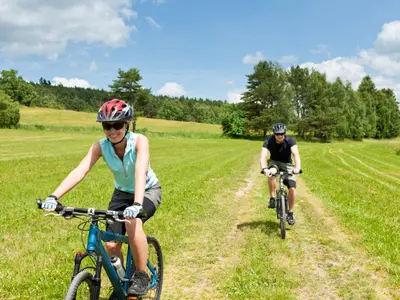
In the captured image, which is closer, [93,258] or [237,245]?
[93,258]

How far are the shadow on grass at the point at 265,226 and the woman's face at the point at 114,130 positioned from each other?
5488 mm

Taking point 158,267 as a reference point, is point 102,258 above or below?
above

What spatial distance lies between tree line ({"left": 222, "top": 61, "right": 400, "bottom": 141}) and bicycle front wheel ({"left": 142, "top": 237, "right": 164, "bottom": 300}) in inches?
2870

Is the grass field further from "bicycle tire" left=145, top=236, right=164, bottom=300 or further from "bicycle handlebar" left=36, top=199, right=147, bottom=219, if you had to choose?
"bicycle handlebar" left=36, top=199, right=147, bottom=219

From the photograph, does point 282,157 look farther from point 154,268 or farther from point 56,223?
point 56,223

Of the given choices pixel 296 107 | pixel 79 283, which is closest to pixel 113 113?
pixel 79 283

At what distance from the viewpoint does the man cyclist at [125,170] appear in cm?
368

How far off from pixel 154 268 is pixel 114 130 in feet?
7.43

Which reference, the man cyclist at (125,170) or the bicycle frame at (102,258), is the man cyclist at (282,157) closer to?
the man cyclist at (125,170)

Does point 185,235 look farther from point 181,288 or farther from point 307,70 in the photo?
point 307,70

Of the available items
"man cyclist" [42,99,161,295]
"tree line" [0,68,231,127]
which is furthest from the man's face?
"tree line" [0,68,231,127]

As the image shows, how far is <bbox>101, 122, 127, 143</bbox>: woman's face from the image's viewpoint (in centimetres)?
371

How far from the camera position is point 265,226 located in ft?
28.5

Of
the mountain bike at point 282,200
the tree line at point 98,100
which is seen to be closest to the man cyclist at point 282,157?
the mountain bike at point 282,200
